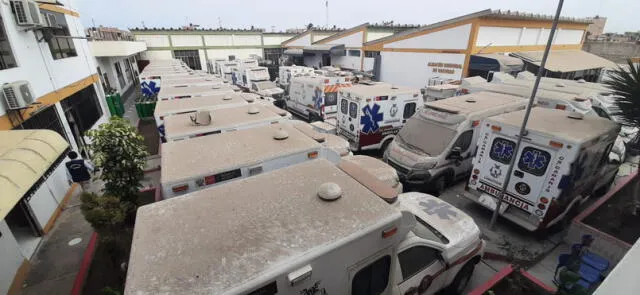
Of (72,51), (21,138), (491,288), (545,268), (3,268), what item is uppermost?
(72,51)

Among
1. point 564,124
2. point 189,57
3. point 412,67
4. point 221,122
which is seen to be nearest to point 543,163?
point 564,124

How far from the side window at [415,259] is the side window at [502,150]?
3.55 meters

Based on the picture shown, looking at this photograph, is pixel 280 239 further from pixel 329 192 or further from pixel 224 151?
pixel 224 151

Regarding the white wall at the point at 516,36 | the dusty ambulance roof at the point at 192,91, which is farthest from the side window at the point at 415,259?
the white wall at the point at 516,36

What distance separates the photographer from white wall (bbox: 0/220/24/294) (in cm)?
494

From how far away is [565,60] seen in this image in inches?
979

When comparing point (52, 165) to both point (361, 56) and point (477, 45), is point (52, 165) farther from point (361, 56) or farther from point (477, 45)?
point (361, 56)

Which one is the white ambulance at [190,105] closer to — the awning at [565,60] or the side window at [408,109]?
the side window at [408,109]

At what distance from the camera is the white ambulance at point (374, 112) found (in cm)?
998

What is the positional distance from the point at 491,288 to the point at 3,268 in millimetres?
8530

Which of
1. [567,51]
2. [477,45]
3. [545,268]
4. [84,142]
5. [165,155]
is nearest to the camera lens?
[165,155]

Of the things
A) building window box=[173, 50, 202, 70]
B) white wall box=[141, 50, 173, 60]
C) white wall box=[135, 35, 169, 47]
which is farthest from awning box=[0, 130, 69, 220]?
building window box=[173, 50, 202, 70]

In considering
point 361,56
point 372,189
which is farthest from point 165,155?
point 361,56

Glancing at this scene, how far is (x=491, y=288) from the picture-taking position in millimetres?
3967
